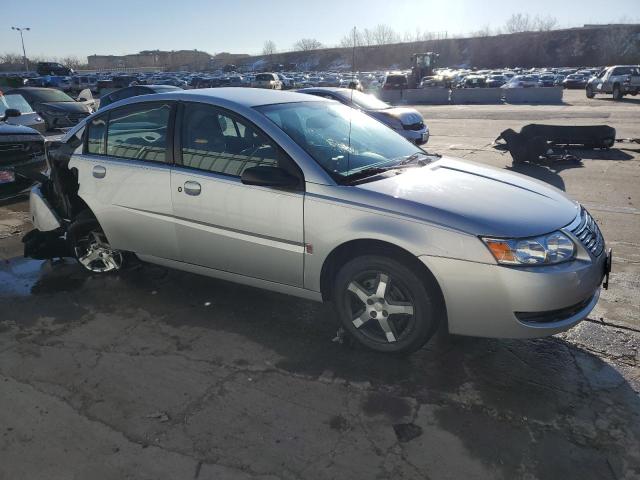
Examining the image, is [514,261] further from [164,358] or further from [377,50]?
[377,50]

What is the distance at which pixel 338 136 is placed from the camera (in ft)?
12.7

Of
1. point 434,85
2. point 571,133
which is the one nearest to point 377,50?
point 434,85

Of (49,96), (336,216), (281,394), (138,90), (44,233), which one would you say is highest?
(138,90)

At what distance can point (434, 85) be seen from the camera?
4062 cm

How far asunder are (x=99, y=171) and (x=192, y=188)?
43.4 inches

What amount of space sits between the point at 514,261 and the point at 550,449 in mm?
977

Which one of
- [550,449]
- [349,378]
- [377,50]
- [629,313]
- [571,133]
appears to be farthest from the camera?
[377,50]

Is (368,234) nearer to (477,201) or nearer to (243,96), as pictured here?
(477,201)

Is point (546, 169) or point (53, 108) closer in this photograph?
point (546, 169)

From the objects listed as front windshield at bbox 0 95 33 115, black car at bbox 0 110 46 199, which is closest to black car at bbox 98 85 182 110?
front windshield at bbox 0 95 33 115

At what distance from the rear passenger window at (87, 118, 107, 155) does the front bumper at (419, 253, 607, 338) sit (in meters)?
3.06

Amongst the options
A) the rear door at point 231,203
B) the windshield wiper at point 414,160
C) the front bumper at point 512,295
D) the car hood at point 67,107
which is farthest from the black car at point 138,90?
the front bumper at point 512,295

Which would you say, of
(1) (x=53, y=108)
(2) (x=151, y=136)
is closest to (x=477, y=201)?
(2) (x=151, y=136)

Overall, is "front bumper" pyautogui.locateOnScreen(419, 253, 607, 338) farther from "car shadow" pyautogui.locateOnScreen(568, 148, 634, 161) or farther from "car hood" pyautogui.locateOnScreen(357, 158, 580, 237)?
"car shadow" pyautogui.locateOnScreen(568, 148, 634, 161)
